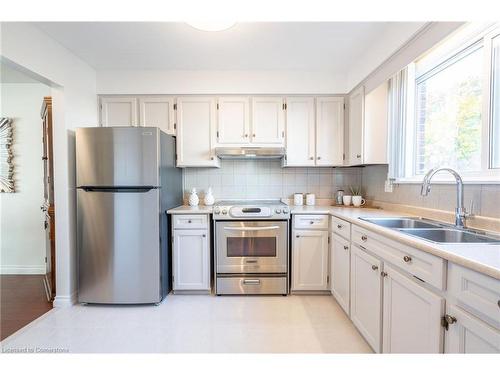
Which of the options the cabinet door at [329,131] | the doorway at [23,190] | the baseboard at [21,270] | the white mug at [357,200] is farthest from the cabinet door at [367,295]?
the baseboard at [21,270]

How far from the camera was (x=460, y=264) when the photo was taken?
0.84m

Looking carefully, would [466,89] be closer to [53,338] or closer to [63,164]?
[63,164]

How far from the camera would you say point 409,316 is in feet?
3.74

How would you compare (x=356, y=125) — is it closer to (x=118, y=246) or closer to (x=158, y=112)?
(x=158, y=112)

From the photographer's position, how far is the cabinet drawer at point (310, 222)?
2377 millimetres

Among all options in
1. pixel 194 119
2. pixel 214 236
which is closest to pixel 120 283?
pixel 214 236

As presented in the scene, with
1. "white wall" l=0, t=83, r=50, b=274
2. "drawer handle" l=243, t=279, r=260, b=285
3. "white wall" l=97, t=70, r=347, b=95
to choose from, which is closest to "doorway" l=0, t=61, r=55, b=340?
"white wall" l=0, t=83, r=50, b=274

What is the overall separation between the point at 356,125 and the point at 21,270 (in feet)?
14.8

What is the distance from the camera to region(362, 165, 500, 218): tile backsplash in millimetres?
1351

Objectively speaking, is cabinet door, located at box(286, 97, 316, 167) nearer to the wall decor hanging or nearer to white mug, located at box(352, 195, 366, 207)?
white mug, located at box(352, 195, 366, 207)

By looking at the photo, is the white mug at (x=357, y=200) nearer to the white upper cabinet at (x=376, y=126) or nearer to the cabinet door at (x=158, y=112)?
the white upper cabinet at (x=376, y=126)

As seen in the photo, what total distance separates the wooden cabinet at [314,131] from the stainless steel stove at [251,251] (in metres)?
0.77

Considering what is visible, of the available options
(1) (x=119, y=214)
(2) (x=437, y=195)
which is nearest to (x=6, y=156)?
(1) (x=119, y=214)
